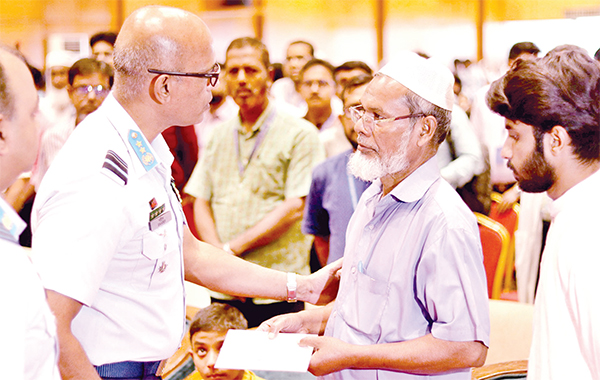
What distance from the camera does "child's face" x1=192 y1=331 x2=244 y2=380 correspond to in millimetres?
2414

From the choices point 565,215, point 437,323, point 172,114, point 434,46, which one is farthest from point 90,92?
point 434,46

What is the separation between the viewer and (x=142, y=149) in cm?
154

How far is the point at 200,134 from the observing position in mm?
5617

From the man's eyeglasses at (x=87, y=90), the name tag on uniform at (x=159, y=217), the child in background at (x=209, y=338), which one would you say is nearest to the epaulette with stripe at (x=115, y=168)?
the name tag on uniform at (x=159, y=217)

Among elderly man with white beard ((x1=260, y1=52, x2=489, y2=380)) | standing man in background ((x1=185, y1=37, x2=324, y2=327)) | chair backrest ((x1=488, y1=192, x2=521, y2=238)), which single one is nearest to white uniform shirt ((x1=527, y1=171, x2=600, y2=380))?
elderly man with white beard ((x1=260, y1=52, x2=489, y2=380))

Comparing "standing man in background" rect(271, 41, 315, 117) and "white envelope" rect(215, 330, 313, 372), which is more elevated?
"standing man in background" rect(271, 41, 315, 117)

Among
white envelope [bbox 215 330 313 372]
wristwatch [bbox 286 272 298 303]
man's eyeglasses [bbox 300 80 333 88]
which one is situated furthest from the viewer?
man's eyeglasses [bbox 300 80 333 88]

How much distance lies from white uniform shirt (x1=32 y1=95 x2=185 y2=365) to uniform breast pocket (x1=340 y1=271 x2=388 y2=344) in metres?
0.46

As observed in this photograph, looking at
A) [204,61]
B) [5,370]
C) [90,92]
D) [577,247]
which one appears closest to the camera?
[5,370]

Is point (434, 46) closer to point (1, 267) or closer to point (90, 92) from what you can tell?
point (90, 92)

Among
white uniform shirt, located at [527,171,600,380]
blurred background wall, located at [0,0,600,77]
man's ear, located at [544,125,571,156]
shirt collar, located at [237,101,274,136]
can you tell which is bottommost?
white uniform shirt, located at [527,171,600,380]

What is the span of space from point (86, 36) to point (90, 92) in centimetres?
399

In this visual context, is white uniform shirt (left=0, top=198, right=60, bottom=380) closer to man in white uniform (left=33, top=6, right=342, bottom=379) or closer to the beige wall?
man in white uniform (left=33, top=6, right=342, bottom=379)

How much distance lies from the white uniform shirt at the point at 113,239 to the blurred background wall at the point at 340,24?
5392 mm
